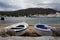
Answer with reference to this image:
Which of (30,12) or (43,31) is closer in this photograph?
(43,31)

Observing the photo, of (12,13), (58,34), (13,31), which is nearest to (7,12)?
(12,13)

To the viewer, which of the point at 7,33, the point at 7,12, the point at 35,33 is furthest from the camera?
the point at 7,12

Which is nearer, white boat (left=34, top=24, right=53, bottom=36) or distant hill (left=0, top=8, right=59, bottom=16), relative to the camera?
white boat (left=34, top=24, right=53, bottom=36)

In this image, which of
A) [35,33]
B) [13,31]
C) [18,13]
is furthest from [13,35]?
[18,13]

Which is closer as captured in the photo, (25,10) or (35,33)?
(35,33)

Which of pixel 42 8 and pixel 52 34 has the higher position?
pixel 42 8

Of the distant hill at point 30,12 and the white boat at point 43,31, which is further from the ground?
the distant hill at point 30,12

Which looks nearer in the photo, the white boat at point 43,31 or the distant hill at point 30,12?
the white boat at point 43,31

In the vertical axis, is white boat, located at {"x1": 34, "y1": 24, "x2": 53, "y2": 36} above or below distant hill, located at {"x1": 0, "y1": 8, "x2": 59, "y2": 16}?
below

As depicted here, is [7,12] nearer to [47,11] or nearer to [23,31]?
[23,31]

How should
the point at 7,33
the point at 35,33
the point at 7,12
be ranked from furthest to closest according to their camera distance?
the point at 7,12 < the point at 35,33 < the point at 7,33

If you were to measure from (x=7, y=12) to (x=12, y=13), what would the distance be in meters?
0.31

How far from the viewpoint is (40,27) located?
577 centimetres

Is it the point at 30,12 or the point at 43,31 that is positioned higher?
the point at 30,12
